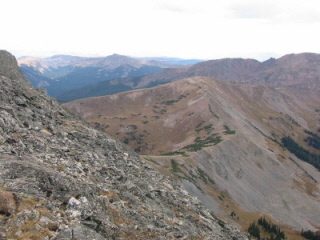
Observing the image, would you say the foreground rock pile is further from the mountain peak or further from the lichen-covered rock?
the mountain peak

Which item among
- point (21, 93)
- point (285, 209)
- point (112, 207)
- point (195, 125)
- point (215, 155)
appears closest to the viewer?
point (112, 207)

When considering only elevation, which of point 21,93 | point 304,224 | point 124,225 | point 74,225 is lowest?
point 304,224

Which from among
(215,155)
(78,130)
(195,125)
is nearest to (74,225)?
(78,130)

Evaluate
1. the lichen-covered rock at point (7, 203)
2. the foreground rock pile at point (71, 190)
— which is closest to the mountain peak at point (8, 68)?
the foreground rock pile at point (71, 190)

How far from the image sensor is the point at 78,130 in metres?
39.2

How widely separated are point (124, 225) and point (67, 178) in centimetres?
688

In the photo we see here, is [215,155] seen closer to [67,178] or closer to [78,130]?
[78,130]

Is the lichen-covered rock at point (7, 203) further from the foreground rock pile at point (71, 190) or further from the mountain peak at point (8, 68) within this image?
the mountain peak at point (8, 68)

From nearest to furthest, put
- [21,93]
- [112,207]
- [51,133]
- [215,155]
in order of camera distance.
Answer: [112,207] → [51,133] → [21,93] → [215,155]

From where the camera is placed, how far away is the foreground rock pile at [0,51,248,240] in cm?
1694

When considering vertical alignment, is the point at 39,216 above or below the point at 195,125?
above

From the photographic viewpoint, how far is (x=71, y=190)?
21.1 meters

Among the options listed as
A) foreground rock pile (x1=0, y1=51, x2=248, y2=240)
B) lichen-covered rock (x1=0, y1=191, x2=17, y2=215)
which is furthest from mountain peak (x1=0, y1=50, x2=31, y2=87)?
lichen-covered rock (x1=0, y1=191, x2=17, y2=215)

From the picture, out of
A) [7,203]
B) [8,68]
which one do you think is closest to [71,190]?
[7,203]
